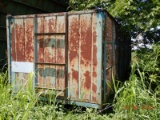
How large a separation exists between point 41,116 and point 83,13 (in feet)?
6.17

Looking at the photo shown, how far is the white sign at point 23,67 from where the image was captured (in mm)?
4051

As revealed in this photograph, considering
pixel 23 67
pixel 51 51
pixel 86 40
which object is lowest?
pixel 23 67

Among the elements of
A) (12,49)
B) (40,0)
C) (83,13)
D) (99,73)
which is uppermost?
(40,0)

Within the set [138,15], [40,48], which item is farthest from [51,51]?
[138,15]

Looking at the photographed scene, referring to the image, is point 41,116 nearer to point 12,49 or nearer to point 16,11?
point 12,49

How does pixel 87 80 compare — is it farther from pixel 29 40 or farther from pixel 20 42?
pixel 20 42

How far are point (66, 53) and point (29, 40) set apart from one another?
884 mm

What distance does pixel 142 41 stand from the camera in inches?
254

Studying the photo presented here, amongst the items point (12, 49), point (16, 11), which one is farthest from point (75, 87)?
point (16, 11)

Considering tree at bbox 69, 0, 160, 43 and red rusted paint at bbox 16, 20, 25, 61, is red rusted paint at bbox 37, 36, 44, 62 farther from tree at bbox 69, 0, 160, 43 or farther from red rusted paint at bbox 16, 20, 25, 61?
tree at bbox 69, 0, 160, 43

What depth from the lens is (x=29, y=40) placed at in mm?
4020

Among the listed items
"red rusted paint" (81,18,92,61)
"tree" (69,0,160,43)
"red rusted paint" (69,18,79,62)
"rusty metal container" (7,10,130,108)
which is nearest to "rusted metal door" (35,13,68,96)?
"rusty metal container" (7,10,130,108)

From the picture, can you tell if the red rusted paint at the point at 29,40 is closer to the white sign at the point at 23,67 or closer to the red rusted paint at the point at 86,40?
the white sign at the point at 23,67

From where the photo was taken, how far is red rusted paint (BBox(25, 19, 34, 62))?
3.99 meters
